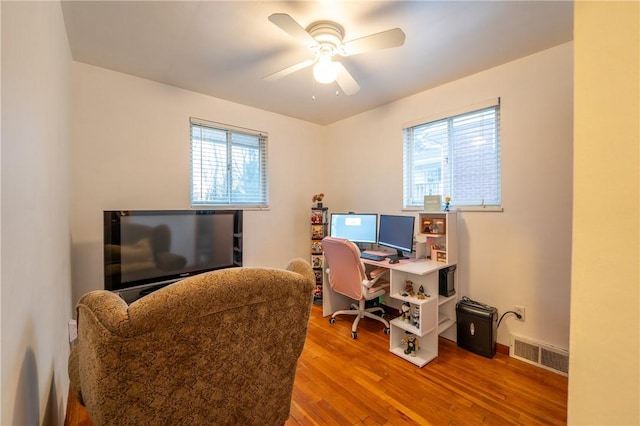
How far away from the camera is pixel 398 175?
10.1 ft

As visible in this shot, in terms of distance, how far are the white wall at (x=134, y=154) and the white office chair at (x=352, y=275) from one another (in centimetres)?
101

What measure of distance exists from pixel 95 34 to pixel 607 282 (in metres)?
2.94

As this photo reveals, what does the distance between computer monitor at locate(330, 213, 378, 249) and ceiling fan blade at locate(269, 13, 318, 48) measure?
1.93 meters

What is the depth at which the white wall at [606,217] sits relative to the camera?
59 cm

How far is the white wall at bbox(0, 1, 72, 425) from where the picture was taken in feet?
2.51

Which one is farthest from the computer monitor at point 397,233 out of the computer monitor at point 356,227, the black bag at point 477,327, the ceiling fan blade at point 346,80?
the ceiling fan blade at point 346,80

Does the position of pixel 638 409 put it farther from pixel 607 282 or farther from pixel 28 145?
pixel 28 145

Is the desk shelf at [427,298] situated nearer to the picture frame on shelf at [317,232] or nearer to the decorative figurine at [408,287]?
the decorative figurine at [408,287]

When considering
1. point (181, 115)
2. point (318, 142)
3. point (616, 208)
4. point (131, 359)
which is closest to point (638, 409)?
point (616, 208)

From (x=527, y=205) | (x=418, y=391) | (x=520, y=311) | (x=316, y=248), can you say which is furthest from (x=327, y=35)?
(x=520, y=311)

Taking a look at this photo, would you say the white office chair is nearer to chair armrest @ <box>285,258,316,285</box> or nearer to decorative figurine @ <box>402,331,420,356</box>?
decorative figurine @ <box>402,331,420,356</box>

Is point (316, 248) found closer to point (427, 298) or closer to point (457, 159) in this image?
point (427, 298)

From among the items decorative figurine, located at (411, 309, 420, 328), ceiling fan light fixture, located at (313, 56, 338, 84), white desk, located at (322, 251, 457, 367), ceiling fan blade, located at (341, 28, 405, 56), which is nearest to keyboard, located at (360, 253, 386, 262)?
white desk, located at (322, 251, 457, 367)

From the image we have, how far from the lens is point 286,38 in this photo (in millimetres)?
1901
